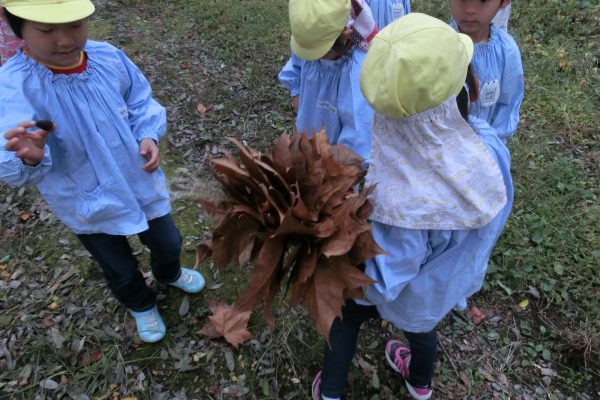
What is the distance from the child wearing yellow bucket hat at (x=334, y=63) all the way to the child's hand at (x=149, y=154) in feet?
2.83

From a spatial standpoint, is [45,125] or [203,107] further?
[203,107]

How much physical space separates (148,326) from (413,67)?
7.29ft

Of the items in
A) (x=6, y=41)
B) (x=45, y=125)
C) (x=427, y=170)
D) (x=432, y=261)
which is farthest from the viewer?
(x=6, y=41)

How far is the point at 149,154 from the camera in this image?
2.18 metres

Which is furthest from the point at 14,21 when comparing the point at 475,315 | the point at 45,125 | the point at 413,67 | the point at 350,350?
the point at 475,315

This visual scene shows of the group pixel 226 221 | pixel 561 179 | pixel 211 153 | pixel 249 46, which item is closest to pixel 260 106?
pixel 211 153

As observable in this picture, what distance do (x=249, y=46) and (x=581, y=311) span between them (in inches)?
179

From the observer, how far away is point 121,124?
6.80 feet

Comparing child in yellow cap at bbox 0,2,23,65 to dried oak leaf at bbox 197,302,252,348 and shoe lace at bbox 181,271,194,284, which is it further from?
dried oak leaf at bbox 197,302,252,348

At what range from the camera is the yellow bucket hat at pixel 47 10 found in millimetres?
1677

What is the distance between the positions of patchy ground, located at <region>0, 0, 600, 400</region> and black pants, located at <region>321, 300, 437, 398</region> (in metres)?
0.29


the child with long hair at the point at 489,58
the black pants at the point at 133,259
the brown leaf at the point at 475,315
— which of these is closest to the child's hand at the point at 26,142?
the black pants at the point at 133,259

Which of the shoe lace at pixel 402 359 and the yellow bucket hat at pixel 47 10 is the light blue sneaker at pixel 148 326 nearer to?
the shoe lace at pixel 402 359

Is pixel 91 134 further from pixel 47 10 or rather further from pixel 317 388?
pixel 317 388
